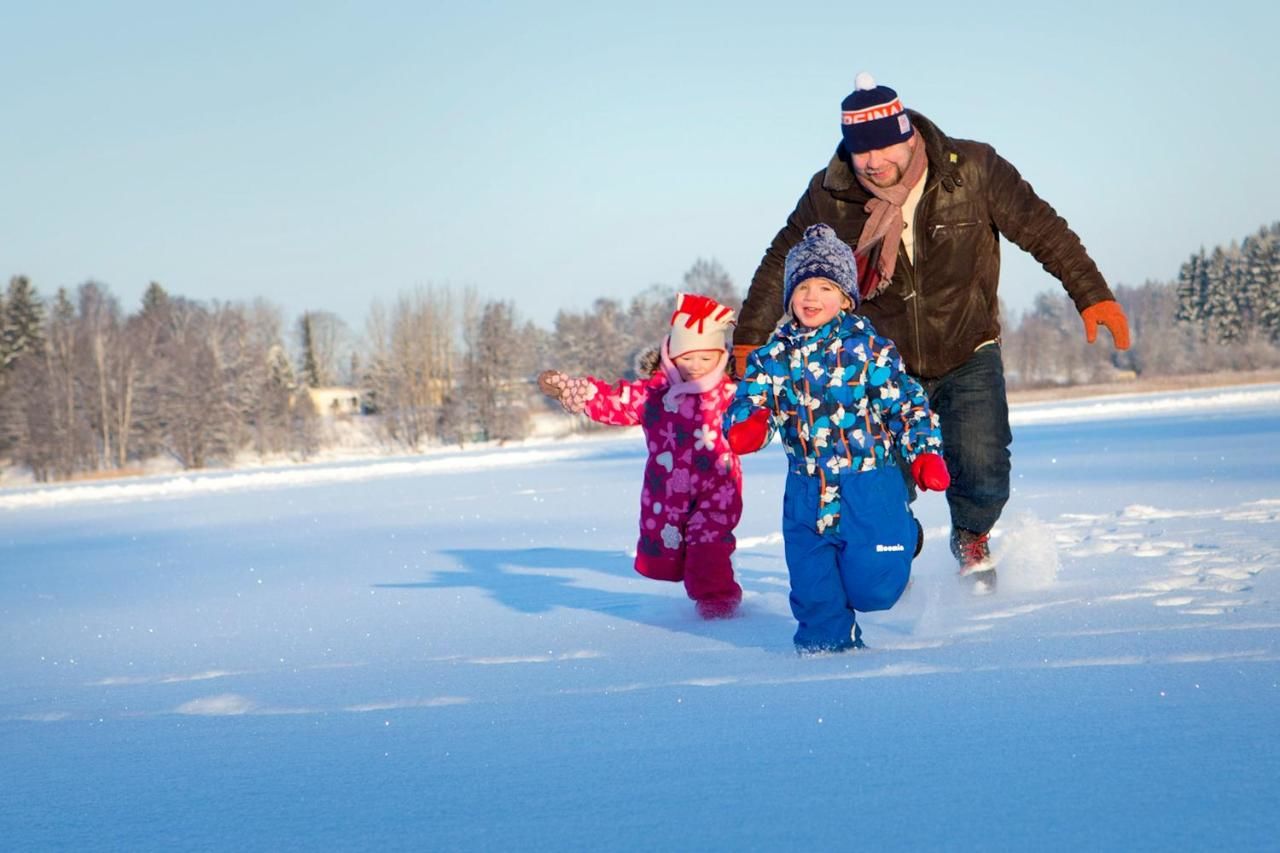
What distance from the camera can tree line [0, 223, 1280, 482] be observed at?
4766 cm

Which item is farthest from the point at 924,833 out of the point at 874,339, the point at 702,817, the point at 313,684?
the point at 313,684

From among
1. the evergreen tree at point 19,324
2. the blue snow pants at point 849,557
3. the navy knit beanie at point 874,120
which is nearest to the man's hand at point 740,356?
the navy knit beanie at point 874,120

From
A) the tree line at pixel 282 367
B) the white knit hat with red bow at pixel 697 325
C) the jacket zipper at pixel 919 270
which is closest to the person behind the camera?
the jacket zipper at pixel 919 270

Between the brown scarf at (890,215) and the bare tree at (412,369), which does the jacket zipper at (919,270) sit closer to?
the brown scarf at (890,215)

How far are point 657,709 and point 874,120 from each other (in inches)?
88.3

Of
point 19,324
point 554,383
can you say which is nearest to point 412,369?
point 19,324

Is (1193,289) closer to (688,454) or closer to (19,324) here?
(19,324)

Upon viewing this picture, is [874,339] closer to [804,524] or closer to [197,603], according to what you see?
[804,524]

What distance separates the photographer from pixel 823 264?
3314 millimetres

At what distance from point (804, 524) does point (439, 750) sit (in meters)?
1.33

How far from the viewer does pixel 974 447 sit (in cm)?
407

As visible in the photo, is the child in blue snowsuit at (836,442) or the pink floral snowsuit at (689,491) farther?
the pink floral snowsuit at (689,491)

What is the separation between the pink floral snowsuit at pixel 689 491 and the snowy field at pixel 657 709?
0.76 ft

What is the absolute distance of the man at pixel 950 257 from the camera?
12.7 feet
